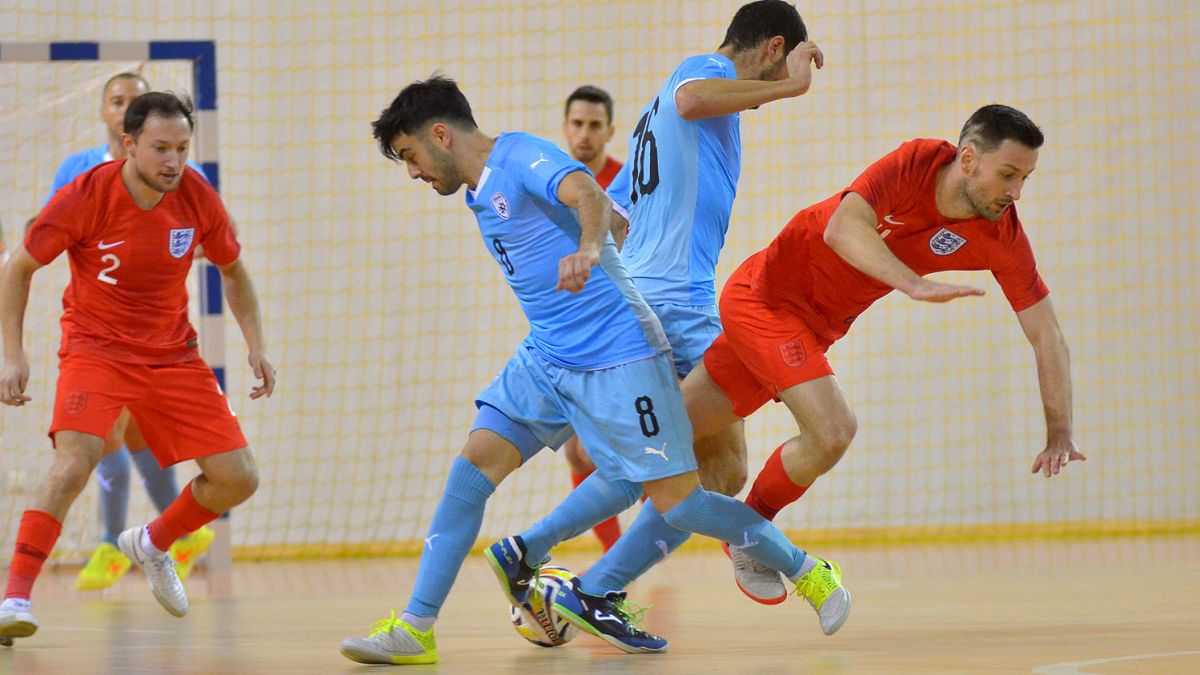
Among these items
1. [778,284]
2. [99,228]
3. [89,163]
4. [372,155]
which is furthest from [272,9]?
[778,284]

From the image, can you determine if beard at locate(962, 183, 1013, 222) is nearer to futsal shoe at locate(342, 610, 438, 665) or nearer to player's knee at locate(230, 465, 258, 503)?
futsal shoe at locate(342, 610, 438, 665)

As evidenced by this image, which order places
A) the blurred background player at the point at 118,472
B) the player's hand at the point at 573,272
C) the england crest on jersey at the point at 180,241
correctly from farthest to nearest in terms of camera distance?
the blurred background player at the point at 118,472, the england crest on jersey at the point at 180,241, the player's hand at the point at 573,272

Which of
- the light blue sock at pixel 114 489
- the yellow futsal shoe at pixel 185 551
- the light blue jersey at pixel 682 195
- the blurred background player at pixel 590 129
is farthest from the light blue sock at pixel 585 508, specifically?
the light blue sock at pixel 114 489

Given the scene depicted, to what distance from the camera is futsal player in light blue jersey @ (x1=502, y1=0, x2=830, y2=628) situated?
435cm

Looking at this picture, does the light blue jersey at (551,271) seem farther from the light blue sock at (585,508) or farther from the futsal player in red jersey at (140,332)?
the futsal player in red jersey at (140,332)

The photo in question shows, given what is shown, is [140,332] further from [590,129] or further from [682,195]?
[590,129]

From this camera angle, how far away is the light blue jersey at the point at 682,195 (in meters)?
4.41

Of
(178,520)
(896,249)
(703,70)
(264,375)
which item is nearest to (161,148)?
(264,375)

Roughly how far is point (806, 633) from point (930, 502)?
4.93 meters

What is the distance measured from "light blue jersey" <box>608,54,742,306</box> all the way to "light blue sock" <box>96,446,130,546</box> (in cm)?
349

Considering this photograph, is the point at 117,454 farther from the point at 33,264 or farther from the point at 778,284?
the point at 778,284

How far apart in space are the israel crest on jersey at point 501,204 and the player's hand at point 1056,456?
1496 millimetres

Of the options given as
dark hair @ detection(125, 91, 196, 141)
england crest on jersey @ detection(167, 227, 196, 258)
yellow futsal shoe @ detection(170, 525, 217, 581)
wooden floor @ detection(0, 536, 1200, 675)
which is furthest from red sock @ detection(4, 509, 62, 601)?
yellow futsal shoe @ detection(170, 525, 217, 581)

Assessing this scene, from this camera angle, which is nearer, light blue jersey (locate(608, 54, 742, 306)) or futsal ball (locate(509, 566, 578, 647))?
futsal ball (locate(509, 566, 578, 647))
